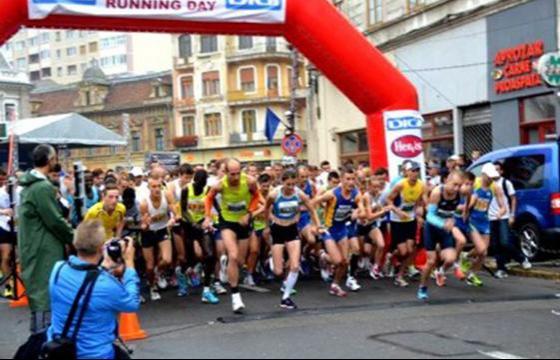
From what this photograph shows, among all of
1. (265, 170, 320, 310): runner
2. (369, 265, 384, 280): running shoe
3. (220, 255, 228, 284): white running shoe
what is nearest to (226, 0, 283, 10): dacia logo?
(265, 170, 320, 310): runner

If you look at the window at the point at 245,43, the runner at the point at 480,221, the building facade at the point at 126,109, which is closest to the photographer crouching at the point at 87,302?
the runner at the point at 480,221

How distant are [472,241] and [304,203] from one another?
268cm

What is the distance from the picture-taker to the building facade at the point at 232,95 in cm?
6788

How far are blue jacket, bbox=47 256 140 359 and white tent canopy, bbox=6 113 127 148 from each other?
20.6 metres

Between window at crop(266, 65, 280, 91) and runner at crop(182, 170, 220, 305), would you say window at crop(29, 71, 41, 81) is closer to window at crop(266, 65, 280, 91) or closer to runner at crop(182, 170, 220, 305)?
window at crop(266, 65, 280, 91)

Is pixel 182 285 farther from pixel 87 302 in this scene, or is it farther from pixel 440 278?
pixel 87 302

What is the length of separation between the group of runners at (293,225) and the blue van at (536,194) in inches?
40.0

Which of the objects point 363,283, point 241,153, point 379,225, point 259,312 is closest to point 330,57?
point 379,225

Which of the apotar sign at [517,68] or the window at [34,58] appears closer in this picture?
the apotar sign at [517,68]

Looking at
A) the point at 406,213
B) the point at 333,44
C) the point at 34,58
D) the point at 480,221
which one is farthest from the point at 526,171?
the point at 34,58

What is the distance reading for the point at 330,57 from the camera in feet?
45.9

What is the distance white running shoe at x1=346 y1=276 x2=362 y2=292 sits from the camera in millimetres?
12086

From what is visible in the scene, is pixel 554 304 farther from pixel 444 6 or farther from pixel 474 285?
pixel 444 6

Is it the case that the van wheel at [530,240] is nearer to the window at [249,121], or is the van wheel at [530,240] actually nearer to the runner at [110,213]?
the runner at [110,213]
